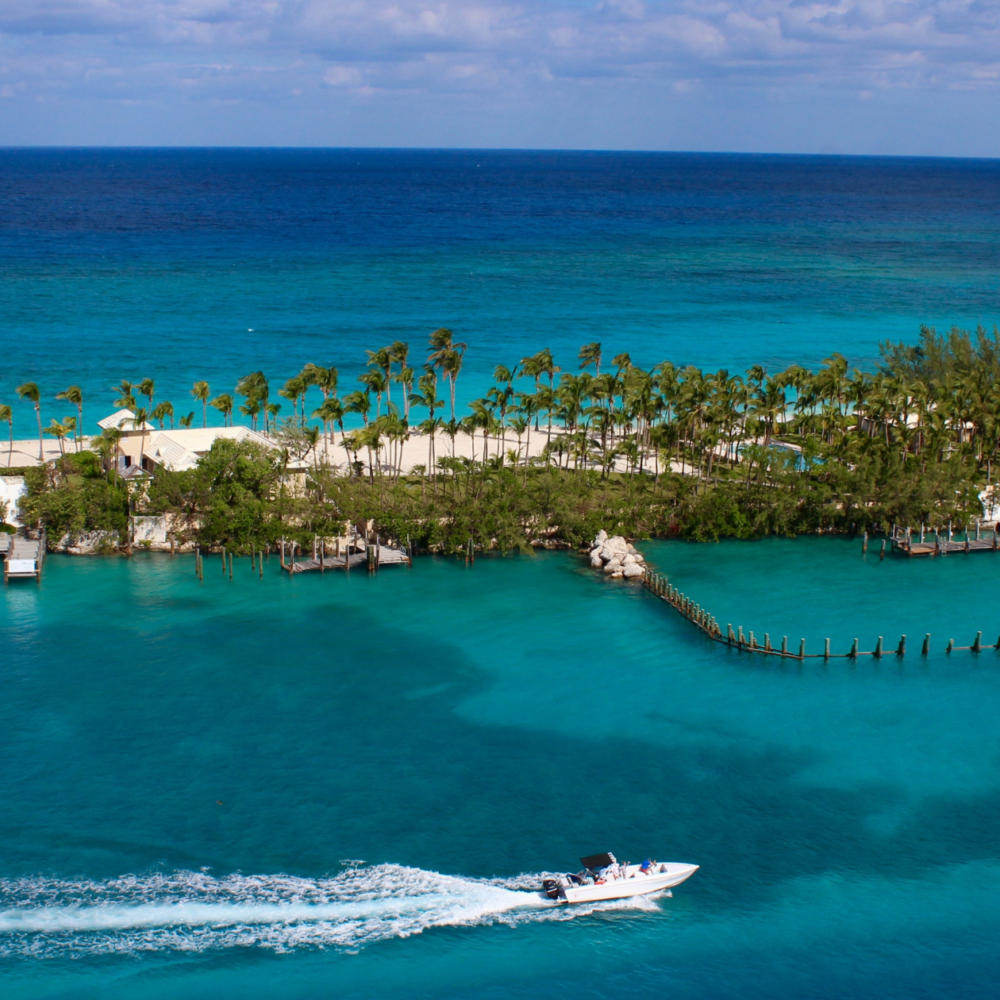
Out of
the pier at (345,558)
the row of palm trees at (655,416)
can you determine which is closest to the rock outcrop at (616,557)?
the row of palm trees at (655,416)

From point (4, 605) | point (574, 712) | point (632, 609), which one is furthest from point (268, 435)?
point (574, 712)

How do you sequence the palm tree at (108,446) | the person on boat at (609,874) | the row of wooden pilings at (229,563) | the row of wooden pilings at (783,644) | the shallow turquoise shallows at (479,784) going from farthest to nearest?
the palm tree at (108,446)
the row of wooden pilings at (229,563)
the row of wooden pilings at (783,644)
the person on boat at (609,874)
the shallow turquoise shallows at (479,784)

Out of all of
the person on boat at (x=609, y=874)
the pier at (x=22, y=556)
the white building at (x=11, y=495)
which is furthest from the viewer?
the white building at (x=11, y=495)

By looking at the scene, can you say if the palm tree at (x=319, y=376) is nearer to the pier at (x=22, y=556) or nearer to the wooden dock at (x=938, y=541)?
the pier at (x=22, y=556)

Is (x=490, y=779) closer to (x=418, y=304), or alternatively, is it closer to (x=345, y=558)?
(x=345, y=558)

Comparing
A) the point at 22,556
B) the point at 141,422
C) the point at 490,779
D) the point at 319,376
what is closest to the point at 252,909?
the point at 490,779

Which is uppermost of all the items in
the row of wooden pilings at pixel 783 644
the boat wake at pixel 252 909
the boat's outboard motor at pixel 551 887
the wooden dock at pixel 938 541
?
the wooden dock at pixel 938 541

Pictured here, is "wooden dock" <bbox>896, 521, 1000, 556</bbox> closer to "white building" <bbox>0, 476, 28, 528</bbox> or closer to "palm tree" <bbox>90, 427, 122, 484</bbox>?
"palm tree" <bbox>90, 427, 122, 484</bbox>
